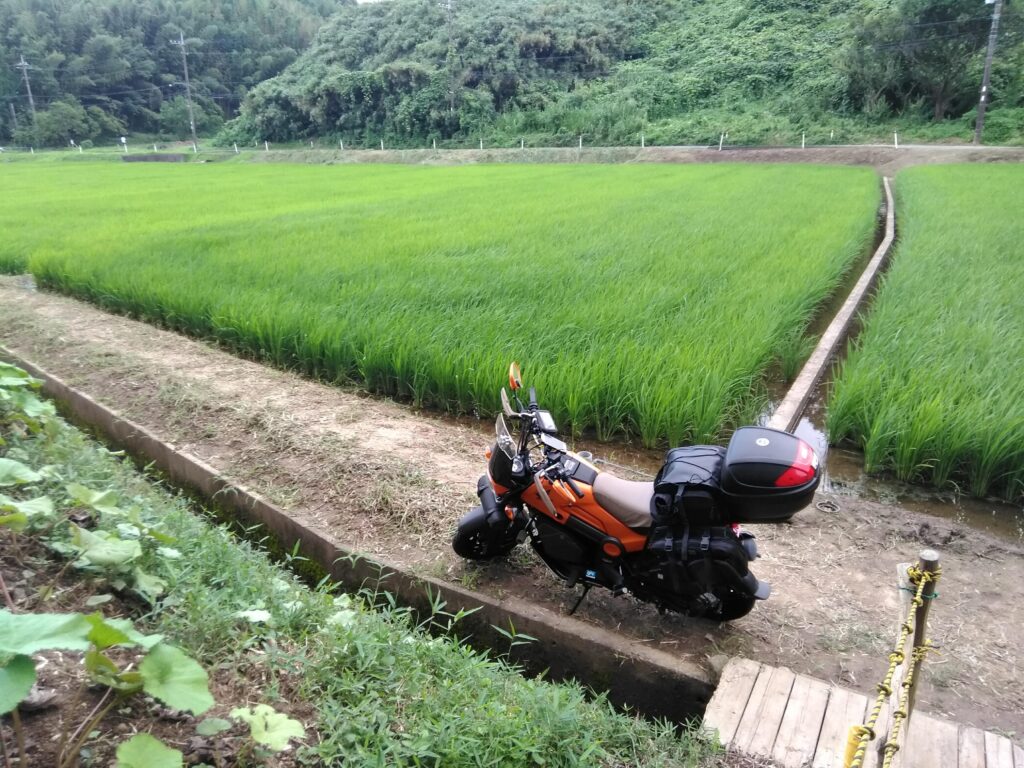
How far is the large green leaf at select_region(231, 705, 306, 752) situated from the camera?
51.7 inches

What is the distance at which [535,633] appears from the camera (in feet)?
7.34

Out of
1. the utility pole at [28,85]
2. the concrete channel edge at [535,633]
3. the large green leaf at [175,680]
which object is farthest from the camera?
the utility pole at [28,85]

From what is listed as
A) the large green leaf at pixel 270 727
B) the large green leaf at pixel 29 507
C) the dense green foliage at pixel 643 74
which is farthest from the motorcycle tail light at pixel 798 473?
the dense green foliage at pixel 643 74

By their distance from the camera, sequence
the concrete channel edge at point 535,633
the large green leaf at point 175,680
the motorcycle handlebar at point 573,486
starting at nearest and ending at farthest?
the large green leaf at point 175,680 < the concrete channel edge at point 535,633 < the motorcycle handlebar at point 573,486

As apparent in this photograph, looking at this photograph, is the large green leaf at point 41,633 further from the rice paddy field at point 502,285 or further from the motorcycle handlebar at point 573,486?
the rice paddy field at point 502,285

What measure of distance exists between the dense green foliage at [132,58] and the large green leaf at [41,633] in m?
51.4

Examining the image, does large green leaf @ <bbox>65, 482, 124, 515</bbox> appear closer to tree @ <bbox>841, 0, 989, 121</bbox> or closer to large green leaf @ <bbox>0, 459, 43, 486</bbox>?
large green leaf @ <bbox>0, 459, 43, 486</bbox>

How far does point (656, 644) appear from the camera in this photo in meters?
2.12

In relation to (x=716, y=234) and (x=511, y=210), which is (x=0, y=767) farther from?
(x=511, y=210)

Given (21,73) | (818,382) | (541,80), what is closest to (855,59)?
(541,80)

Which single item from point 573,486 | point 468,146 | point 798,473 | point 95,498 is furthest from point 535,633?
point 468,146

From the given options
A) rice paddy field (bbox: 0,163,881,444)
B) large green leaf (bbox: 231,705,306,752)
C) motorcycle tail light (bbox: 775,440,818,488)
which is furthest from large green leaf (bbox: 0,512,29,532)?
rice paddy field (bbox: 0,163,881,444)

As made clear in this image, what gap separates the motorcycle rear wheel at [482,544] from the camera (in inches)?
93.7

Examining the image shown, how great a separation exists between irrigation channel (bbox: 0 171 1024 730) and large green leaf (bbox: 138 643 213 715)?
1.18 m
